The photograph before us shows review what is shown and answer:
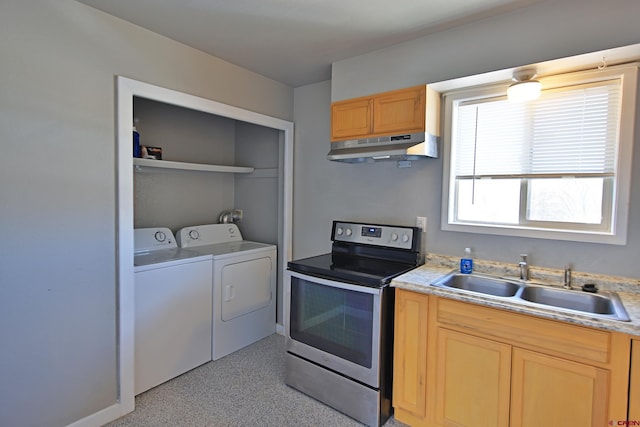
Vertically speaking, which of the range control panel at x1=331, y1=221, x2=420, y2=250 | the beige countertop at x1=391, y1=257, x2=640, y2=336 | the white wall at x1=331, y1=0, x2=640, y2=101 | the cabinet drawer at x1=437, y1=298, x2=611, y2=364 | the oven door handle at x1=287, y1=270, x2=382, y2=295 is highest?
the white wall at x1=331, y1=0, x2=640, y2=101

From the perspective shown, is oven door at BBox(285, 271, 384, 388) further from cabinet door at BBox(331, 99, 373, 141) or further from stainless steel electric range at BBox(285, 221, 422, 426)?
cabinet door at BBox(331, 99, 373, 141)

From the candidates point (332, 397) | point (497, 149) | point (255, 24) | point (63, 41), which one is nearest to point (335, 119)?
point (255, 24)

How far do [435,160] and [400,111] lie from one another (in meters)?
0.43

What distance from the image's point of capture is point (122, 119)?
6.69 feet

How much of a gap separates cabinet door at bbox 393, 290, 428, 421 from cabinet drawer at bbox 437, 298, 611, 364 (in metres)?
0.13

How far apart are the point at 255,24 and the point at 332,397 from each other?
2.44 meters

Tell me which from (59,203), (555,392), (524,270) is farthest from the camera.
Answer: (524,270)

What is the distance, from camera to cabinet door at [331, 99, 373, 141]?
7.80ft

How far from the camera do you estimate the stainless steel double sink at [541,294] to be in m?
1.62

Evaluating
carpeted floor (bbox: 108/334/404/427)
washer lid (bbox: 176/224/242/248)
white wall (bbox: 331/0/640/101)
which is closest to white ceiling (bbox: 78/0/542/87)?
white wall (bbox: 331/0/640/101)

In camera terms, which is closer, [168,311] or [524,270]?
[524,270]

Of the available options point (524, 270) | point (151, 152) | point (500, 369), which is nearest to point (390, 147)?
point (524, 270)

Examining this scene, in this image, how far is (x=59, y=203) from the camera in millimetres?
1822

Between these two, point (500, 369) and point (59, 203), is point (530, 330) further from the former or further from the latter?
point (59, 203)
